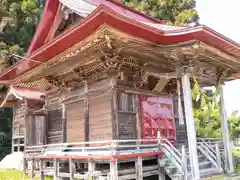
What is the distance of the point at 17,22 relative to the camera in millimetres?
24125

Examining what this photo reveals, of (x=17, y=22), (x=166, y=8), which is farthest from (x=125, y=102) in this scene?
(x=166, y=8)

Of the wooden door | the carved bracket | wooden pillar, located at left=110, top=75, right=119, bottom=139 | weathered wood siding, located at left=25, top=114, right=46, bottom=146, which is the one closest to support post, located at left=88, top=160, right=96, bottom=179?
wooden pillar, located at left=110, top=75, right=119, bottom=139

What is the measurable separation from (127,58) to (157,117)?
2.52m

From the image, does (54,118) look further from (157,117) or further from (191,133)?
(191,133)

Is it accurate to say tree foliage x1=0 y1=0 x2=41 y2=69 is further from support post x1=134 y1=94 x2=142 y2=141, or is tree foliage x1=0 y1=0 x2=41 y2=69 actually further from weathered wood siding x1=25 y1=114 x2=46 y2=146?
support post x1=134 y1=94 x2=142 y2=141

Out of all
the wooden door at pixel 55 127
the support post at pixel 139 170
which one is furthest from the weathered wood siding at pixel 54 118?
the support post at pixel 139 170

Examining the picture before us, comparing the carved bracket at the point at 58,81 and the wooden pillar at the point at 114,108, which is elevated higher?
the carved bracket at the point at 58,81

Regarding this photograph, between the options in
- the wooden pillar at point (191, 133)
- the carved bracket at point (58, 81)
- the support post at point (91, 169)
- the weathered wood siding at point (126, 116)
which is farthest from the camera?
the carved bracket at point (58, 81)

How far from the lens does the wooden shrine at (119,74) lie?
6.86 metres

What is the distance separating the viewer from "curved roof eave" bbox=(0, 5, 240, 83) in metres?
5.93

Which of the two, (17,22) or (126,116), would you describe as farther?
(17,22)

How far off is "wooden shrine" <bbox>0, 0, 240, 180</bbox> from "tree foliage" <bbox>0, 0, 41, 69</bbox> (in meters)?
12.7

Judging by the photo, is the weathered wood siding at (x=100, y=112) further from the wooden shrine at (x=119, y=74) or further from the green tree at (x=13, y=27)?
the green tree at (x=13, y=27)

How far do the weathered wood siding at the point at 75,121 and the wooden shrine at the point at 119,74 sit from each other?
4 centimetres
